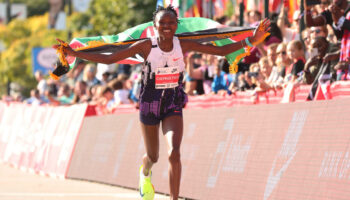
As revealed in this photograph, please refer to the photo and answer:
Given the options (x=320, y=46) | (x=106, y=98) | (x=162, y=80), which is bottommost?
(x=106, y=98)

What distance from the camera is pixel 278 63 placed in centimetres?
1252

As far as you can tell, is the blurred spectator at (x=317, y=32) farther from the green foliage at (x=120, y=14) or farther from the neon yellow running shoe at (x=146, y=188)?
the green foliage at (x=120, y=14)

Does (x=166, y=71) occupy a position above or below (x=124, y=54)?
below

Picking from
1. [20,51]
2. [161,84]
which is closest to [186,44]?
[161,84]

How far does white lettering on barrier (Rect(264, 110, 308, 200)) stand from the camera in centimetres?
890

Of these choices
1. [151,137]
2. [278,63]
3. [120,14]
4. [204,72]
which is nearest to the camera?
[151,137]

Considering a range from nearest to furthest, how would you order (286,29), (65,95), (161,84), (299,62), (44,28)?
(161,84) → (299,62) → (286,29) → (65,95) → (44,28)

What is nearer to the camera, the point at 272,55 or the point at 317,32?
the point at 317,32

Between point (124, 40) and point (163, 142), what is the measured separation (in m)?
3.05

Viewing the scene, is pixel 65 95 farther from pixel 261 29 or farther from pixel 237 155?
pixel 261 29

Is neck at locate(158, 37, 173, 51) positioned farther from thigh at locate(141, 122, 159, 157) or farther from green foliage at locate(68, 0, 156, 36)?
green foliage at locate(68, 0, 156, 36)

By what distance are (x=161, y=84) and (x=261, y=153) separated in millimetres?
1504

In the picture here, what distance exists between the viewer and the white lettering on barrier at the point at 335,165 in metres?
7.89

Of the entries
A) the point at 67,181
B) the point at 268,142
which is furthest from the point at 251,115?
the point at 67,181
